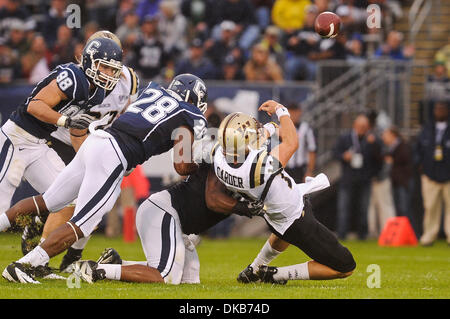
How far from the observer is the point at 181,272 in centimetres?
718

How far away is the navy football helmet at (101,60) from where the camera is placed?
7.62 m

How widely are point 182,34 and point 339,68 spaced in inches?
122

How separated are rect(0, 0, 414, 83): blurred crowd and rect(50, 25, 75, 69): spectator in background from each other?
0.05 feet

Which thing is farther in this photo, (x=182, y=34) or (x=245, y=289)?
(x=182, y=34)

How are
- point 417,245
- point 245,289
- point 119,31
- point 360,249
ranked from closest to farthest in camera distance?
point 245,289 → point 360,249 → point 417,245 → point 119,31

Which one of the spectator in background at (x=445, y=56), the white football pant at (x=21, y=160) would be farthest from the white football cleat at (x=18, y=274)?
the spectator in background at (x=445, y=56)

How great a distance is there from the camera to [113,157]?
701 centimetres

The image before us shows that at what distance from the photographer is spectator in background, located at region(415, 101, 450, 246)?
44.4 feet

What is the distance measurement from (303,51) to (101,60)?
781cm

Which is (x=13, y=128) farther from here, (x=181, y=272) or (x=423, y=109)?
(x=423, y=109)

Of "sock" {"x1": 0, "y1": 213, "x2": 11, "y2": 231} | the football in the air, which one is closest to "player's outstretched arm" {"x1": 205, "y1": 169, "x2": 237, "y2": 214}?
"sock" {"x1": 0, "y1": 213, "x2": 11, "y2": 231}

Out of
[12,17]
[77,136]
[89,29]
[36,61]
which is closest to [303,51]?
[89,29]

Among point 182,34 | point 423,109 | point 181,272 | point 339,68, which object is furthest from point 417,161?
point 181,272

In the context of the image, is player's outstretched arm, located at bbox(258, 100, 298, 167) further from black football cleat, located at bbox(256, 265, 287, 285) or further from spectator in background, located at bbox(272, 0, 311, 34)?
spectator in background, located at bbox(272, 0, 311, 34)
